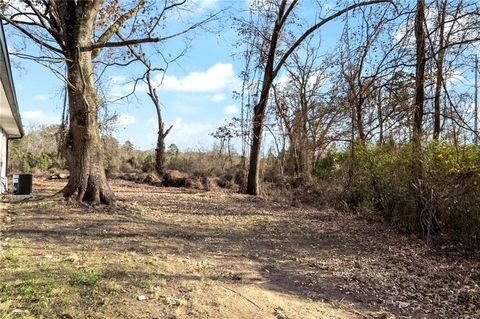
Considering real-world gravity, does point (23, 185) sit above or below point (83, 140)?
below

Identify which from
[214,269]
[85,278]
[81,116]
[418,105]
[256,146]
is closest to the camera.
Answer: [85,278]

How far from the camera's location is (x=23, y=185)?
36.1 feet

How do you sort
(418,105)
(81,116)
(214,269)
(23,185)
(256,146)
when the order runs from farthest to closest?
(256,146)
(23,185)
(81,116)
(418,105)
(214,269)

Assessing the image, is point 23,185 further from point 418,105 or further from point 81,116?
point 418,105

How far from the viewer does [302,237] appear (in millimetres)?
7125

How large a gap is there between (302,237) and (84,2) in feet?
22.0

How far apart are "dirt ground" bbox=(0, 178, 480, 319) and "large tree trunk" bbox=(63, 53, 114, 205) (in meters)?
0.57

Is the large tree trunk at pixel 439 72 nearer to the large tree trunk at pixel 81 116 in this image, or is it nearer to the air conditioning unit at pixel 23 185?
the large tree trunk at pixel 81 116

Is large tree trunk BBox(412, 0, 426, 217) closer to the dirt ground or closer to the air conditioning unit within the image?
the dirt ground

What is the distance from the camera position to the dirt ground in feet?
11.9

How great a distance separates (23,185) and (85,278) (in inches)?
326

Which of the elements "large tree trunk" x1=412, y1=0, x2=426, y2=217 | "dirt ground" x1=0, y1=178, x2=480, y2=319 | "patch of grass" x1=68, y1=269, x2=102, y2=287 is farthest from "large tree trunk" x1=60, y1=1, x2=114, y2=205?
"large tree trunk" x1=412, y1=0, x2=426, y2=217

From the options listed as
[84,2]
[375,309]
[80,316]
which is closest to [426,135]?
[375,309]

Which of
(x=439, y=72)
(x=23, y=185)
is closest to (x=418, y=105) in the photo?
(x=439, y=72)
